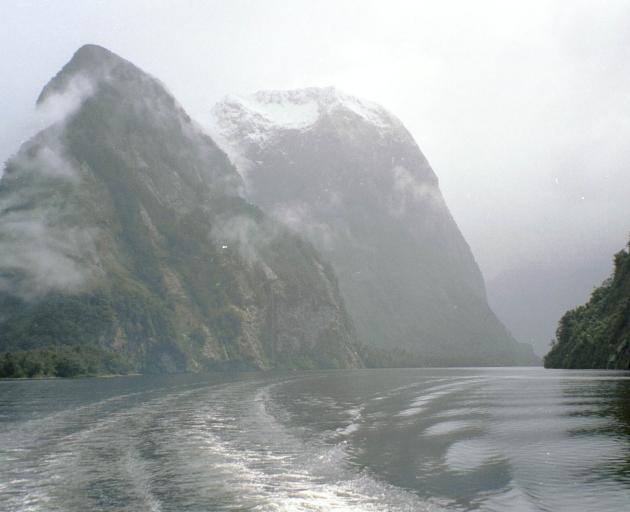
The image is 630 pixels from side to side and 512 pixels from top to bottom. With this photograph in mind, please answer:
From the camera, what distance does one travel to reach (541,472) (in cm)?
2352

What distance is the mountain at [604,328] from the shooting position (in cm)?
14212

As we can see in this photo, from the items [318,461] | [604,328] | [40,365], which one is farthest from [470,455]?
[40,365]

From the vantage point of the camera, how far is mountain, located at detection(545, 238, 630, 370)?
14212 cm

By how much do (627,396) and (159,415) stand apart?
39868mm

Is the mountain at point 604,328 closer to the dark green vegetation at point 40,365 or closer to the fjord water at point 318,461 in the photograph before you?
the fjord water at point 318,461

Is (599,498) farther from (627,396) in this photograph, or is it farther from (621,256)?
(621,256)

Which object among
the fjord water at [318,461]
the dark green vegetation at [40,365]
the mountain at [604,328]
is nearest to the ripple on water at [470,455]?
the fjord water at [318,461]

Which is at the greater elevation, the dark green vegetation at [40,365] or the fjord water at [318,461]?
the dark green vegetation at [40,365]

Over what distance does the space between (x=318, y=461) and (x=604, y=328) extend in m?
151

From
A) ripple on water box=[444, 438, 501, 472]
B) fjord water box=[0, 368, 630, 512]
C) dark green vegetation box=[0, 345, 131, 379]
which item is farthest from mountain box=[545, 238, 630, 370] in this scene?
dark green vegetation box=[0, 345, 131, 379]

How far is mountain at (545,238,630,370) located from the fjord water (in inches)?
4056

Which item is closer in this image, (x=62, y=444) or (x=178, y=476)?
(x=178, y=476)

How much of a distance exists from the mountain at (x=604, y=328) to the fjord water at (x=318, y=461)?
103m

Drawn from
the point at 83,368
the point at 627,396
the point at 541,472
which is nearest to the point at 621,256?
the point at 627,396
